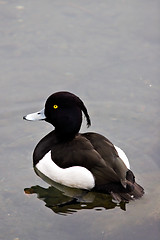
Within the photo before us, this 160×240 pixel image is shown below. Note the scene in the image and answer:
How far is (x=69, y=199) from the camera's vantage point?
5.87 m

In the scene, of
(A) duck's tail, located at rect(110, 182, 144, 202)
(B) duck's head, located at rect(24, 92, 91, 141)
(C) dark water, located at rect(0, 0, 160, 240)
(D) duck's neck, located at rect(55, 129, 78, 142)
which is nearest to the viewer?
(C) dark water, located at rect(0, 0, 160, 240)

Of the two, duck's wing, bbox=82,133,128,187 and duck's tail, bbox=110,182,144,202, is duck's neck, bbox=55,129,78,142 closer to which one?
duck's wing, bbox=82,133,128,187

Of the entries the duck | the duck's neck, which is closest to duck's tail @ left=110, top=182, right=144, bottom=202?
the duck

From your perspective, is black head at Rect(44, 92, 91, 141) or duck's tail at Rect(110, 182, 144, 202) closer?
duck's tail at Rect(110, 182, 144, 202)

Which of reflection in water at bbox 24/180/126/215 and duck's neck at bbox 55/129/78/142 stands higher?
duck's neck at bbox 55/129/78/142

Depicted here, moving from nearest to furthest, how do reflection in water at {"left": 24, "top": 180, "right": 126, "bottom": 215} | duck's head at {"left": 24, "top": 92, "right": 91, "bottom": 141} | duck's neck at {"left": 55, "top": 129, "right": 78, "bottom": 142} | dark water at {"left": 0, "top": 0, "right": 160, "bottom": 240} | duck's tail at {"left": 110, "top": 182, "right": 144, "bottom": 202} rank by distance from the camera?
dark water at {"left": 0, "top": 0, "right": 160, "bottom": 240} → duck's tail at {"left": 110, "top": 182, "right": 144, "bottom": 202} → reflection in water at {"left": 24, "top": 180, "right": 126, "bottom": 215} → duck's head at {"left": 24, "top": 92, "right": 91, "bottom": 141} → duck's neck at {"left": 55, "top": 129, "right": 78, "bottom": 142}

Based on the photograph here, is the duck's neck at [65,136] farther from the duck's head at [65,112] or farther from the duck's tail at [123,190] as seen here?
the duck's tail at [123,190]

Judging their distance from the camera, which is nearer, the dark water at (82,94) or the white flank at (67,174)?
the dark water at (82,94)

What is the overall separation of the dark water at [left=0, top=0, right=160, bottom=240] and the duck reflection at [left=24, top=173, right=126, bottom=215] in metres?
0.01

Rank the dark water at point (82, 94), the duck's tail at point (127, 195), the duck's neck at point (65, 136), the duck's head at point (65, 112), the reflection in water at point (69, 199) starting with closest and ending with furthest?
the dark water at point (82, 94) → the duck's tail at point (127, 195) → the reflection in water at point (69, 199) → the duck's head at point (65, 112) → the duck's neck at point (65, 136)

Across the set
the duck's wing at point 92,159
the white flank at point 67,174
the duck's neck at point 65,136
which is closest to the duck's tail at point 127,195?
the duck's wing at point 92,159

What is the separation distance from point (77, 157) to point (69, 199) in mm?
449

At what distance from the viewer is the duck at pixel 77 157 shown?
5656mm

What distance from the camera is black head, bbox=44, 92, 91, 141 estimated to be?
5.95 meters
